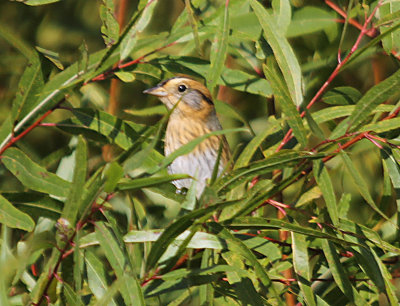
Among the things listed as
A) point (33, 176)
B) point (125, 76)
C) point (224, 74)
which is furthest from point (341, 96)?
point (33, 176)

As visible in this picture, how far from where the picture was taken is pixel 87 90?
100 inches

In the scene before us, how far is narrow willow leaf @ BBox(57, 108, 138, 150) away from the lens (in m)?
1.85

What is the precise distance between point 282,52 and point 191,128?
2.98 feet

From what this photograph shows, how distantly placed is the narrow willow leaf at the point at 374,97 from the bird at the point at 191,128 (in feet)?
2.10

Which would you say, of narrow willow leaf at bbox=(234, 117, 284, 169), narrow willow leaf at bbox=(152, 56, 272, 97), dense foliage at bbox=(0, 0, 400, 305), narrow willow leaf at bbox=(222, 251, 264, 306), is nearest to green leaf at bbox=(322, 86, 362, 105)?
dense foliage at bbox=(0, 0, 400, 305)

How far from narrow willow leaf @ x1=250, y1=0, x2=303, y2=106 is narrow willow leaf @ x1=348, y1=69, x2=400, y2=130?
139mm

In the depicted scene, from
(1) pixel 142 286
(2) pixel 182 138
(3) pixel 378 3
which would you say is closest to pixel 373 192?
(2) pixel 182 138

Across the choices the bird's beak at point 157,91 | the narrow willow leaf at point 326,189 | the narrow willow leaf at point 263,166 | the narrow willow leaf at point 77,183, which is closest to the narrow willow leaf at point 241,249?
the narrow willow leaf at point 263,166

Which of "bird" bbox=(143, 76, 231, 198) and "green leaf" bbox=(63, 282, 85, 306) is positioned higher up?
"bird" bbox=(143, 76, 231, 198)

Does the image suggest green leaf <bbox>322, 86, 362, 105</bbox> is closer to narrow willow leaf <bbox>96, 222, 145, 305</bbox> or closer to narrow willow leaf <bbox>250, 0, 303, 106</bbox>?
narrow willow leaf <bbox>250, 0, 303, 106</bbox>

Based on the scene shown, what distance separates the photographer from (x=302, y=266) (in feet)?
5.87

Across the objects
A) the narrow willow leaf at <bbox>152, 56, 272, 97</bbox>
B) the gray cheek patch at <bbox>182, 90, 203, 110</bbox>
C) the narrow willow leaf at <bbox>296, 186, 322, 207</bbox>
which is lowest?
the narrow willow leaf at <bbox>296, 186, 322, 207</bbox>

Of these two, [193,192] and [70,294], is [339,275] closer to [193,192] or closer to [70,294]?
[193,192]

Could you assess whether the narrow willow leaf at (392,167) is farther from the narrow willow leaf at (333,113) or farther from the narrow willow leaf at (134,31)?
the narrow willow leaf at (134,31)
